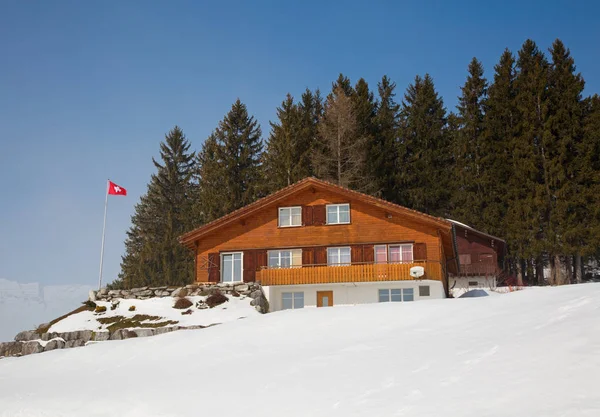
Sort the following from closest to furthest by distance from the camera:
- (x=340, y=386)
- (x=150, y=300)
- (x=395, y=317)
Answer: (x=340, y=386)
(x=395, y=317)
(x=150, y=300)

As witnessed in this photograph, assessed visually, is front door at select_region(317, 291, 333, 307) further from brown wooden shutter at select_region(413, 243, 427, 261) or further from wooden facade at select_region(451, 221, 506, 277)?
wooden facade at select_region(451, 221, 506, 277)

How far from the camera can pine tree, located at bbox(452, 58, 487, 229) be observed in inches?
2098

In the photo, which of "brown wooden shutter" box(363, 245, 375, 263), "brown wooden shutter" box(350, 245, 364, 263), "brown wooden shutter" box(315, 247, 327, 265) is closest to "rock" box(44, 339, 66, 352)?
"brown wooden shutter" box(315, 247, 327, 265)

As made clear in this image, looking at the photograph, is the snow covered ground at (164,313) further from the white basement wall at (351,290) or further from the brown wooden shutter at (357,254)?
the brown wooden shutter at (357,254)

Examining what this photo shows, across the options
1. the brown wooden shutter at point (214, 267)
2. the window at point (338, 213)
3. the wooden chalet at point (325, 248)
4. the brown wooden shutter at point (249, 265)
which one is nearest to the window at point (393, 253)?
the wooden chalet at point (325, 248)

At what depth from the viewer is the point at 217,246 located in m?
35.3

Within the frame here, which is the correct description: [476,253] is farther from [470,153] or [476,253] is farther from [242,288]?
[242,288]

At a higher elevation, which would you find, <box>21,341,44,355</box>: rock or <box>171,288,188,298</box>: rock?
<box>171,288,188,298</box>: rock

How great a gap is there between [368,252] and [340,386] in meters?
21.1

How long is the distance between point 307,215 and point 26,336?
51.9 ft

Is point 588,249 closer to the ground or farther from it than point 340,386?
farther from it

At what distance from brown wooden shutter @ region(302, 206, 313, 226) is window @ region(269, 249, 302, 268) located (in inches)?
64.7

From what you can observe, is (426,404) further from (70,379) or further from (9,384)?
(9,384)

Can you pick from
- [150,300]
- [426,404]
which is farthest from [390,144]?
[426,404]
